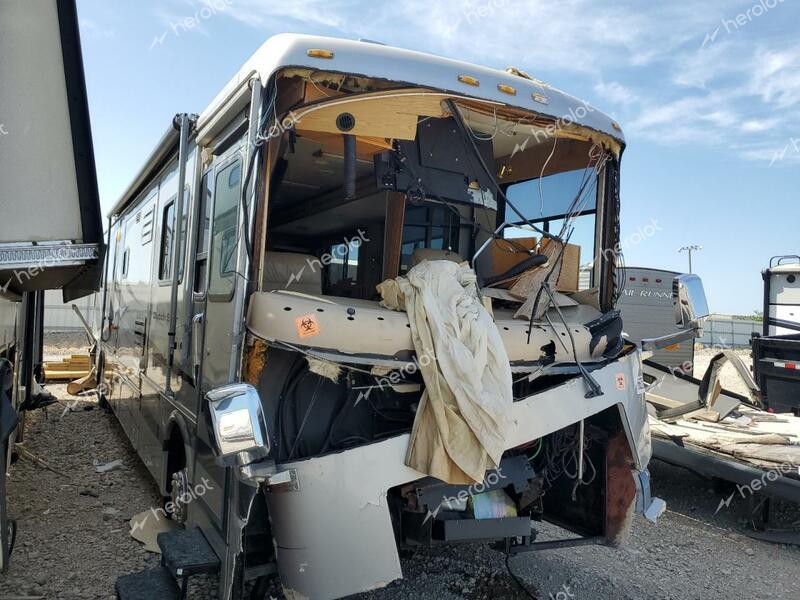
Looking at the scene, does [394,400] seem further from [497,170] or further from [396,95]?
[497,170]

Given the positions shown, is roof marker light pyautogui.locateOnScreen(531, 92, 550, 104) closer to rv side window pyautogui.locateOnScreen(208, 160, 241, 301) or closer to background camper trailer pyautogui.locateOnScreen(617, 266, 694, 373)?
rv side window pyautogui.locateOnScreen(208, 160, 241, 301)

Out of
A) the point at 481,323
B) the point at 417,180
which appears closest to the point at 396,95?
the point at 417,180

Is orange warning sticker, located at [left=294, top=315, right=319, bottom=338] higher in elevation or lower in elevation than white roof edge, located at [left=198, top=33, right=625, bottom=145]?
lower

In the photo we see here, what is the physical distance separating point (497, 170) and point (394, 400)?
215 centimetres

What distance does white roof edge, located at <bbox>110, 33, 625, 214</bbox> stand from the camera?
298cm

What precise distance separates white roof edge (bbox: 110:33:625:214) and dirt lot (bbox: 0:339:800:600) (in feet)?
9.21

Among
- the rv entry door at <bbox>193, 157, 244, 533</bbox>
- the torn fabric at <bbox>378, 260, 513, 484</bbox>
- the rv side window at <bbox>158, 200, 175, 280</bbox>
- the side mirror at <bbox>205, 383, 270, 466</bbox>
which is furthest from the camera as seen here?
the rv side window at <bbox>158, 200, 175, 280</bbox>

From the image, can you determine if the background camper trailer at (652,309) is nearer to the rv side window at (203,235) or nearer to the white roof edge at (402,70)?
the white roof edge at (402,70)

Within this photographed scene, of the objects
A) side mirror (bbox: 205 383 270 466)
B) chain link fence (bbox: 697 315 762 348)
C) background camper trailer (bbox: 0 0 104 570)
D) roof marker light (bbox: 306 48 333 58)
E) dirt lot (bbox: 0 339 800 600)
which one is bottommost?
dirt lot (bbox: 0 339 800 600)

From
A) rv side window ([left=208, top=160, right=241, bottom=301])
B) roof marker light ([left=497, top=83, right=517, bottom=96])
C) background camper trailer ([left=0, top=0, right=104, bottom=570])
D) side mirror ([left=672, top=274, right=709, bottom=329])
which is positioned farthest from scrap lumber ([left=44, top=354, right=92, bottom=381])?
side mirror ([left=672, top=274, right=709, bottom=329])

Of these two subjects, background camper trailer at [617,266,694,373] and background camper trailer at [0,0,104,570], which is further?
background camper trailer at [617,266,694,373]

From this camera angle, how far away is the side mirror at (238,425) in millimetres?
2613

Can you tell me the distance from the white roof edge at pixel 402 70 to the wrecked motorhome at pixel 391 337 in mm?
13

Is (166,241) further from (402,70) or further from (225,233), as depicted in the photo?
(402,70)
